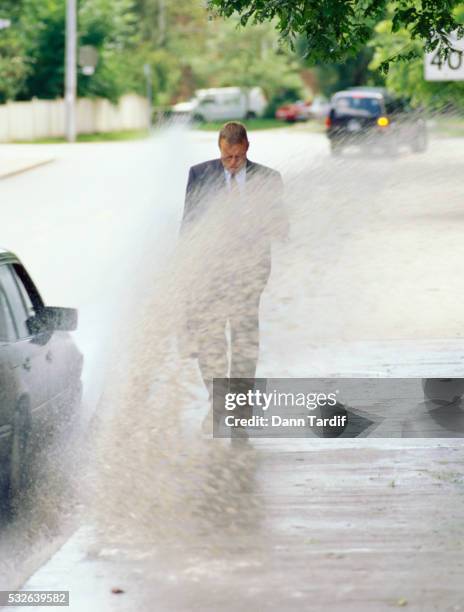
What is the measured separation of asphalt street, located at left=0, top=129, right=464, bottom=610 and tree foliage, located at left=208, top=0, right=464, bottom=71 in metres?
0.80

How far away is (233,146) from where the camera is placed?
28.1 ft

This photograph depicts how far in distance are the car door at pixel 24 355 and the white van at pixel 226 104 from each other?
67414mm

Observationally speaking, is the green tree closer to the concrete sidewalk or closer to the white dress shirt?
the white dress shirt

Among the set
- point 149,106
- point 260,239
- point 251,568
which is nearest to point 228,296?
point 260,239

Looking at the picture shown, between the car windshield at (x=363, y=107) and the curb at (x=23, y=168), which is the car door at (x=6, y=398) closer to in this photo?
the curb at (x=23, y=168)

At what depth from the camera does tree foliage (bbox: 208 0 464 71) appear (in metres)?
8.30

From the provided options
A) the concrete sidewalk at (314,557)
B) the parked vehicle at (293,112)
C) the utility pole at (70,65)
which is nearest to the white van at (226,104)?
the parked vehicle at (293,112)

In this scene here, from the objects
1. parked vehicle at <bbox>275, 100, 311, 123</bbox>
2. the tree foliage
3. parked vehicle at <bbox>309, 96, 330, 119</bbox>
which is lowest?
parked vehicle at <bbox>275, 100, 311, 123</bbox>

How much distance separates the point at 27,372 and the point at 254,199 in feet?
6.87

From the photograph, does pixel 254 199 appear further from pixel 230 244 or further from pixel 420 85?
pixel 420 85

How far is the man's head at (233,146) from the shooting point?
28.1 feet

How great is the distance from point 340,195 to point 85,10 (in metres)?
54.3

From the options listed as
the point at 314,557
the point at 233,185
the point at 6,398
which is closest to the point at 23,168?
the point at 233,185

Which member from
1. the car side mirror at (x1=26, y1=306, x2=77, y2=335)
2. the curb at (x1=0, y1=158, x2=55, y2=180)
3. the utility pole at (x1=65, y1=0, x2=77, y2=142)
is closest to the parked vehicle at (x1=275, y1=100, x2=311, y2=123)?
the utility pole at (x1=65, y1=0, x2=77, y2=142)
